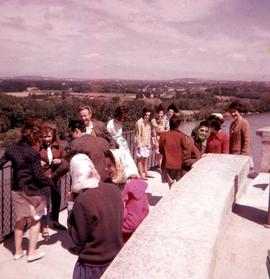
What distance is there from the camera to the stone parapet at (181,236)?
80.0 inches

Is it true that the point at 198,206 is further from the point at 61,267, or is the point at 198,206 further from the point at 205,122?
the point at 205,122

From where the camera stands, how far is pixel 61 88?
77750 millimetres

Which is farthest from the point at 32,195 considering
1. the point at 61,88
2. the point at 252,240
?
the point at 61,88

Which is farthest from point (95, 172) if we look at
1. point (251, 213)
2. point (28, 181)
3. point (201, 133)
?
point (201, 133)

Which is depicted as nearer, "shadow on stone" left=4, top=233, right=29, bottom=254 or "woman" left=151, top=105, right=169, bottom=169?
"shadow on stone" left=4, top=233, right=29, bottom=254

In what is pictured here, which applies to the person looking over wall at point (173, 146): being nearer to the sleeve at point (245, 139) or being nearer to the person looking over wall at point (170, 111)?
the sleeve at point (245, 139)

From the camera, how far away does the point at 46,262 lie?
380 centimetres

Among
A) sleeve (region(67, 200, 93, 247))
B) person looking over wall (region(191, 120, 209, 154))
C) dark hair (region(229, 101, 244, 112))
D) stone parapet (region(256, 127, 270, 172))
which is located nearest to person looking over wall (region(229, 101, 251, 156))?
dark hair (region(229, 101, 244, 112))

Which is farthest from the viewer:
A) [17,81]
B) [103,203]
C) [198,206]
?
[17,81]

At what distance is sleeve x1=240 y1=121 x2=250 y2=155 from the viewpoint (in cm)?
529

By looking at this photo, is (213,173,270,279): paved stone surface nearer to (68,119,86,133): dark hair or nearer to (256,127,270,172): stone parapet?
(68,119,86,133): dark hair

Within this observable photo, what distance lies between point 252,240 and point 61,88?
76.7 m

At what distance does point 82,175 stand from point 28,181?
1.55 meters

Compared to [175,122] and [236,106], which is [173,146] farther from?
[236,106]
